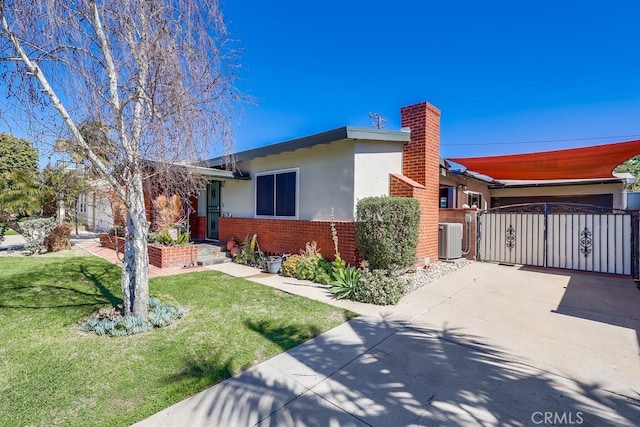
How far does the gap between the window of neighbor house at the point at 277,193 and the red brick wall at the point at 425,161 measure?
360 centimetres

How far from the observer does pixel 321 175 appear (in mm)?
8867

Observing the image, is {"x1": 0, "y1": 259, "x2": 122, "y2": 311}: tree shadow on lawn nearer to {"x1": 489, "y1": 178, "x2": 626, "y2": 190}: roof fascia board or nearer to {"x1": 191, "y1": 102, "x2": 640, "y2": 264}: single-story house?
{"x1": 191, "y1": 102, "x2": 640, "y2": 264}: single-story house

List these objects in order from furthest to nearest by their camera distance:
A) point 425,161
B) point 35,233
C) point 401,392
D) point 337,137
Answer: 1. point 35,233
2. point 425,161
3. point 337,137
4. point 401,392

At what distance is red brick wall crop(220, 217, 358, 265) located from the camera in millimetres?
7949

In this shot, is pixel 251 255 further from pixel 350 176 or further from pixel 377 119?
pixel 377 119

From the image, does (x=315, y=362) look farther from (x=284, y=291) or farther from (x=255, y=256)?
(x=255, y=256)

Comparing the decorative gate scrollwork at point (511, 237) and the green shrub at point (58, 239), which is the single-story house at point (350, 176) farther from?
the green shrub at point (58, 239)

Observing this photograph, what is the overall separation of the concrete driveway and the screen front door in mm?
9589

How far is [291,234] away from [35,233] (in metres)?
9.86

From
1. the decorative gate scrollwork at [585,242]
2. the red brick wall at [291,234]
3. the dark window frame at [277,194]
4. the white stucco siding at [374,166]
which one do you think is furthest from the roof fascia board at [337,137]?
the decorative gate scrollwork at [585,242]

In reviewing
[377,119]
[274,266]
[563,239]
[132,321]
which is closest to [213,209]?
[274,266]

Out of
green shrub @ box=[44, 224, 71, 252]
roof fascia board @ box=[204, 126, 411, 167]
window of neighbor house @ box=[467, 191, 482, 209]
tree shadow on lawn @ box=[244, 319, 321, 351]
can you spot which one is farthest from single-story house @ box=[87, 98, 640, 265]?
green shrub @ box=[44, 224, 71, 252]

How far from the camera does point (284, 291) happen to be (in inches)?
267

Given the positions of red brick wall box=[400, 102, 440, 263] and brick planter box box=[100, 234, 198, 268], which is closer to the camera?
red brick wall box=[400, 102, 440, 263]
